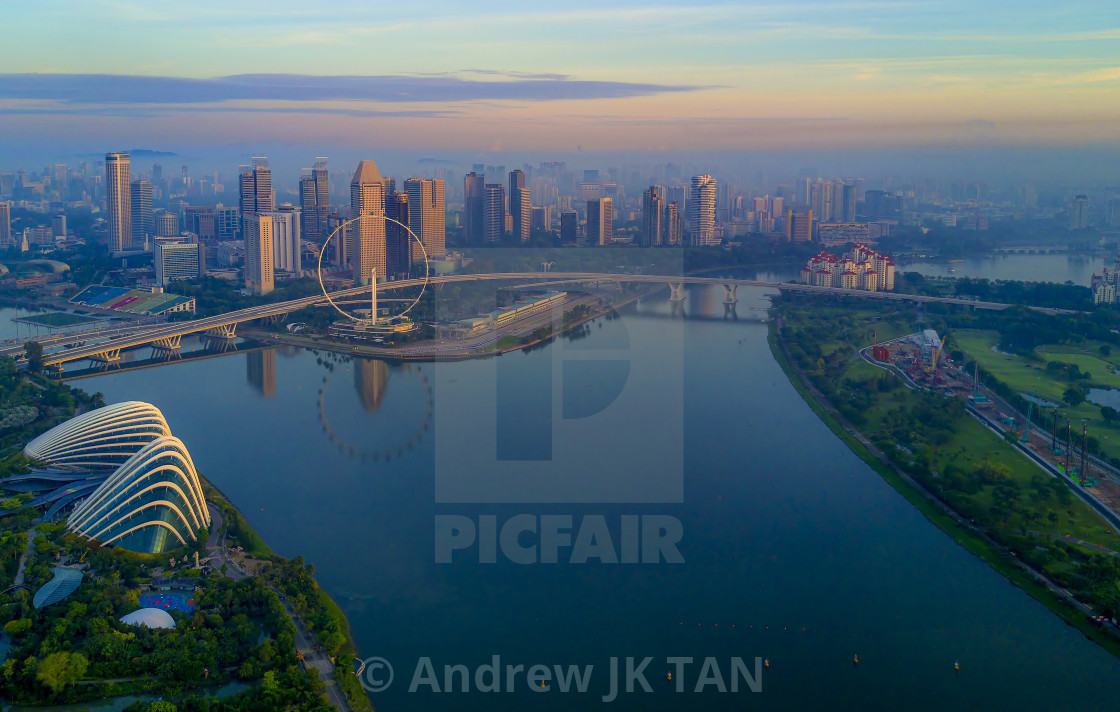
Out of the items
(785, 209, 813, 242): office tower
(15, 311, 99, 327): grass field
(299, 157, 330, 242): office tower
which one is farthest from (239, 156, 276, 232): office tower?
(785, 209, 813, 242): office tower

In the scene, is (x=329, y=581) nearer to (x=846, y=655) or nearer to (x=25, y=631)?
(x=25, y=631)

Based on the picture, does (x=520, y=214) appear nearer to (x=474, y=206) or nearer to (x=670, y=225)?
(x=474, y=206)

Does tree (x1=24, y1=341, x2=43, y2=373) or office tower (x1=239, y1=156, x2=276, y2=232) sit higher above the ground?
office tower (x1=239, y1=156, x2=276, y2=232)

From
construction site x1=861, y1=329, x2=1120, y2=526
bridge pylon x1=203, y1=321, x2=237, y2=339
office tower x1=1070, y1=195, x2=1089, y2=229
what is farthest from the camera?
office tower x1=1070, y1=195, x2=1089, y2=229

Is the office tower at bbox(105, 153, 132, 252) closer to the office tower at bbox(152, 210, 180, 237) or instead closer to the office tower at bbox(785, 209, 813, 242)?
the office tower at bbox(152, 210, 180, 237)

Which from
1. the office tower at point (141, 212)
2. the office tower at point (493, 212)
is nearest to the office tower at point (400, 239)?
the office tower at point (493, 212)

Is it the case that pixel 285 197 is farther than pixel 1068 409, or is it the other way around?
pixel 285 197

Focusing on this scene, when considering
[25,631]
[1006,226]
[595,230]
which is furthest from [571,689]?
[1006,226]
